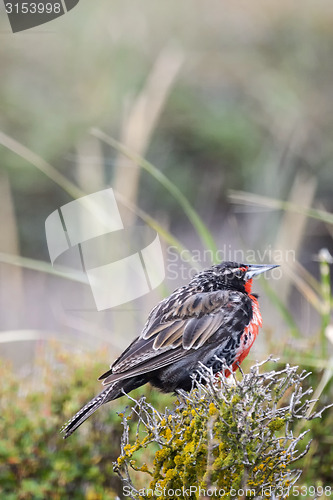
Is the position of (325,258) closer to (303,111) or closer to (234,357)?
(234,357)

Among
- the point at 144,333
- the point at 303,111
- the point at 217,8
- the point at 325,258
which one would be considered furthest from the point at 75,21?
the point at 144,333

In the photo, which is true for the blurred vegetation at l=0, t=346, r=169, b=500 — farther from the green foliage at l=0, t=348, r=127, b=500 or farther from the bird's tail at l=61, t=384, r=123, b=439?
the bird's tail at l=61, t=384, r=123, b=439

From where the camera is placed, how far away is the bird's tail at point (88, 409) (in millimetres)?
2752

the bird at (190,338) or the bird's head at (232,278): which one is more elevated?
the bird's head at (232,278)

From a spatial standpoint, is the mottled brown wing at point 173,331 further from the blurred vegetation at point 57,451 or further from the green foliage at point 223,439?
the blurred vegetation at point 57,451

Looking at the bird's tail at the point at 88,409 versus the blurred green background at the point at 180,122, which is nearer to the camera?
the bird's tail at the point at 88,409

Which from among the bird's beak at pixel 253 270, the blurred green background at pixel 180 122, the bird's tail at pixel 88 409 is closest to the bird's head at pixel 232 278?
the bird's beak at pixel 253 270

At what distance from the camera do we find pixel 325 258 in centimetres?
452

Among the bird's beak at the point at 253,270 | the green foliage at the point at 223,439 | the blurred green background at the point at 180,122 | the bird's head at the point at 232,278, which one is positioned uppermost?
the bird's beak at the point at 253,270

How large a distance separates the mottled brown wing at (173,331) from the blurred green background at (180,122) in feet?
11.5

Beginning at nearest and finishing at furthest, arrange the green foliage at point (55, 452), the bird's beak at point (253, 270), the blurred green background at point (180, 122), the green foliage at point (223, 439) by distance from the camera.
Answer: the green foliage at point (223, 439), the bird's beak at point (253, 270), the green foliage at point (55, 452), the blurred green background at point (180, 122)

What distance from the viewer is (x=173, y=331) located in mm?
3312

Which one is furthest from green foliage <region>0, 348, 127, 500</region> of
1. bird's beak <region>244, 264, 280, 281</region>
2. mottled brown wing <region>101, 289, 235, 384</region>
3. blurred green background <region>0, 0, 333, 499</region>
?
blurred green background <region>0, 0, 333, 499</region>

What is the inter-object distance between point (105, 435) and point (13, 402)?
0.66 meters
